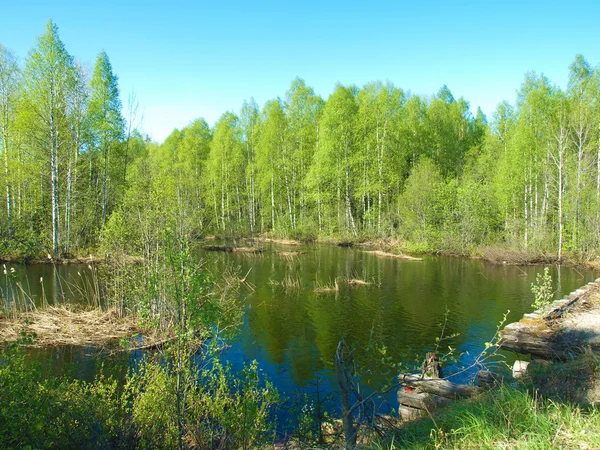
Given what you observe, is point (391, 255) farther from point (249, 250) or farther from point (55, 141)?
point (55, 141)

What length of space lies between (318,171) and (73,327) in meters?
27.0

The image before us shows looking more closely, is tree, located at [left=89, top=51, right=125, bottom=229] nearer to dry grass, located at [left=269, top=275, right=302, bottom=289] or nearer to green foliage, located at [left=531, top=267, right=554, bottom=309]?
dry grass, located at [left=269, top=275, right=302, bottom=289]

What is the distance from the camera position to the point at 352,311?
46.3 feet

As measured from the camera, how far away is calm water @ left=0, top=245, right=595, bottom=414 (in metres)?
9.52

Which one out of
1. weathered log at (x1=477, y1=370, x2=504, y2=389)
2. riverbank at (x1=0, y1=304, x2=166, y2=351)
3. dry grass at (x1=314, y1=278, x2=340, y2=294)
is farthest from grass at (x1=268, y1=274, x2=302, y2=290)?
weathered log at (x1=477, y1=370, x2=504, y2=389)

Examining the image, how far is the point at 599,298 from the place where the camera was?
11.7m

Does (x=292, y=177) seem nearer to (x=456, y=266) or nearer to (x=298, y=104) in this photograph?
(x=298, y=104)

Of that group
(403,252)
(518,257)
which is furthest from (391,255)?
(518,257)

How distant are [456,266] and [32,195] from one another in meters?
26.7

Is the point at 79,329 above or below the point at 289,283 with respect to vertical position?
below

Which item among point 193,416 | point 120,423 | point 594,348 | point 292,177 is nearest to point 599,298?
point 594,348

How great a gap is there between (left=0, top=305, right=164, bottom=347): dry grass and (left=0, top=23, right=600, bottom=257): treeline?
2.10 meters

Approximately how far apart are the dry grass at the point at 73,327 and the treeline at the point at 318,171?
210 centimetres

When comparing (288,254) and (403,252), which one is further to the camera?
(403,252)
